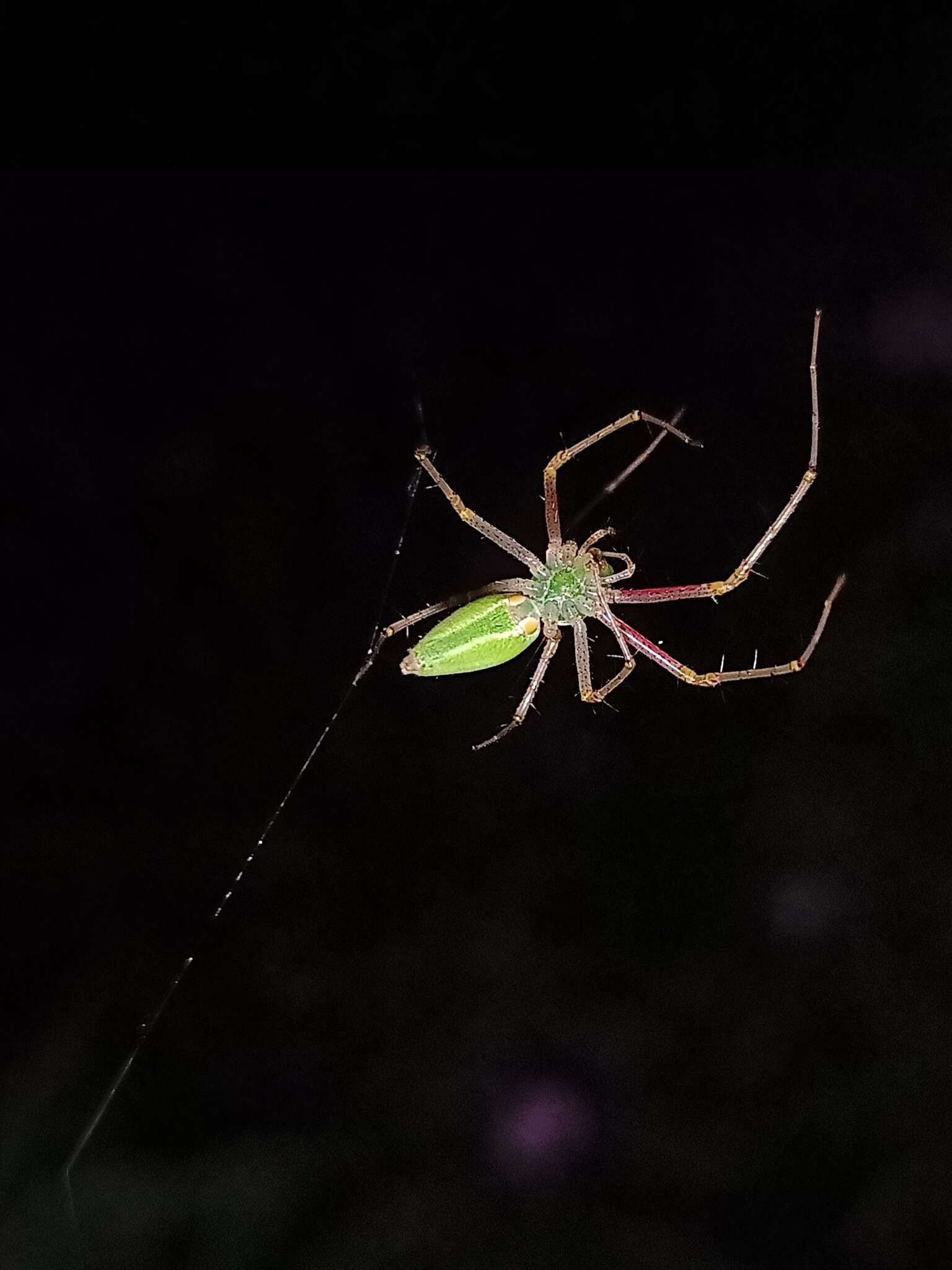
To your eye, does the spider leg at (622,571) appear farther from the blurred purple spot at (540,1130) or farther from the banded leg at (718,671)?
the blurred purple spot at (540,1130)

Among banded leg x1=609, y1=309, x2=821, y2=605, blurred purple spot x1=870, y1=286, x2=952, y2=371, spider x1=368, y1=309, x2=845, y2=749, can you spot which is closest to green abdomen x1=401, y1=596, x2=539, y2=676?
spider x1=368, y1=309, x2=845, y2=749

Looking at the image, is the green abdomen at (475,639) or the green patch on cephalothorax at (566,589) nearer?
the green abdomen at (475,639)

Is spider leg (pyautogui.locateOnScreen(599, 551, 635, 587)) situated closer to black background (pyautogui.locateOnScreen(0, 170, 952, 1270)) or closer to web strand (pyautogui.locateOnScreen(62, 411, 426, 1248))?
black background (pyautogui.locateOnScreen(0, 170, 952, 1270))

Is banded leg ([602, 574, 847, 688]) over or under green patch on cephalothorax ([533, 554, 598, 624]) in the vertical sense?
under

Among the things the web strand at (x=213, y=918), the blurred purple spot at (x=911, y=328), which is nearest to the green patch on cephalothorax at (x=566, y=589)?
the web strand at (x=213, y=918)

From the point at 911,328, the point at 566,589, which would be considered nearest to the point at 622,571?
the point at 566,589

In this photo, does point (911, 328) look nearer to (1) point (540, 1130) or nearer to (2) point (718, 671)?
(2) point (718, 671)
